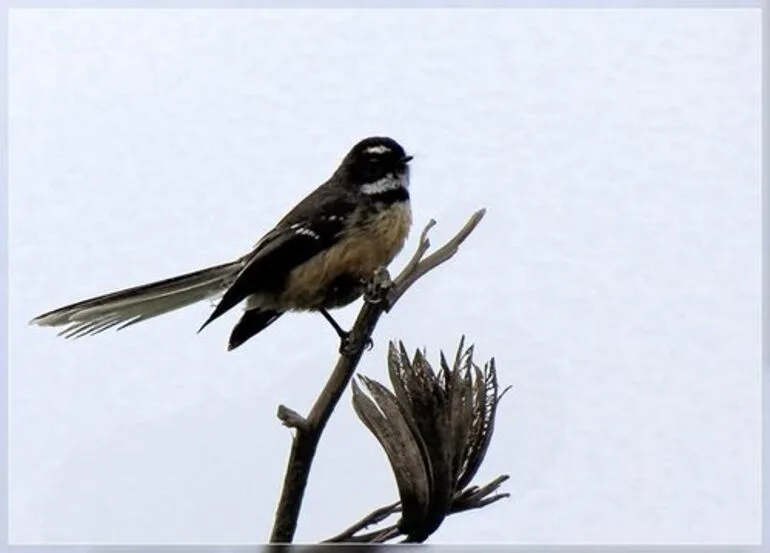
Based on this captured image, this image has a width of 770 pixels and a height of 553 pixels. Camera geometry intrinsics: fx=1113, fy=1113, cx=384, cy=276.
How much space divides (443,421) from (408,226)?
47 centimetres

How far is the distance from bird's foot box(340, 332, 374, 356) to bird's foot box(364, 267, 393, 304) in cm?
5

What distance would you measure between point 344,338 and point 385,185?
0.30m

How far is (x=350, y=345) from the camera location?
1.27 metres

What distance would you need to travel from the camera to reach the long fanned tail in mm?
1396

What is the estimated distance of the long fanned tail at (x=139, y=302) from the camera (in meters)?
1.40

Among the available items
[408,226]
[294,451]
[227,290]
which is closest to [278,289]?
[227,290]

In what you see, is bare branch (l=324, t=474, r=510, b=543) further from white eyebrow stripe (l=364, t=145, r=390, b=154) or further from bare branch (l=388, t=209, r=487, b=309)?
white eyebrow stripe (l=364, t=145, r=390, b=154)

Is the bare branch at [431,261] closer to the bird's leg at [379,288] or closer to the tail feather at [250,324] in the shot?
the bird's leg at [379,288]

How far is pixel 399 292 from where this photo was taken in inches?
51.0

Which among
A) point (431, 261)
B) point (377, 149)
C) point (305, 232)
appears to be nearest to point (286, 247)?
point (305, 232)

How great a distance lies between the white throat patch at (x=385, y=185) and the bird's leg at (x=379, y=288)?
12.2 inches

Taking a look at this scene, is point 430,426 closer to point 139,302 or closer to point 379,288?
point 379,288

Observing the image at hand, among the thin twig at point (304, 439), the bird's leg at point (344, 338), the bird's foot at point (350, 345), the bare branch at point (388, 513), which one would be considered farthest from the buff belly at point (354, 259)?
the bare branch at point (388, 513)

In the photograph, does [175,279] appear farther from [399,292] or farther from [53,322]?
[399,292]
